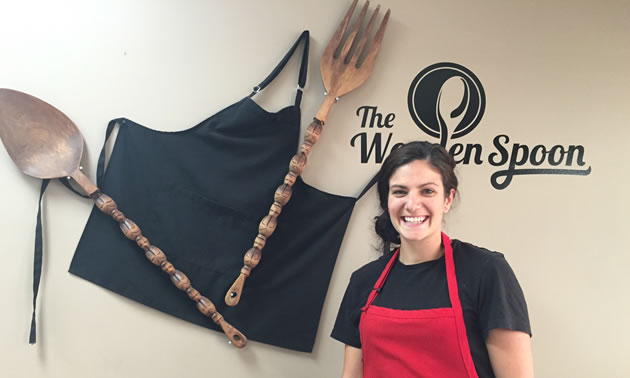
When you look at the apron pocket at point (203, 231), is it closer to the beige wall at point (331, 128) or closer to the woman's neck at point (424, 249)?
the beige wall at point (331, 128)

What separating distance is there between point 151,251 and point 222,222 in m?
0.27

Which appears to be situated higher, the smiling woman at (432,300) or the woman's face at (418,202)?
the woman's face at (418,202)

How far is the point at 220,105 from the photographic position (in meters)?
1.57

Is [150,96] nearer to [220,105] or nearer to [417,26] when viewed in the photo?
[220,105]

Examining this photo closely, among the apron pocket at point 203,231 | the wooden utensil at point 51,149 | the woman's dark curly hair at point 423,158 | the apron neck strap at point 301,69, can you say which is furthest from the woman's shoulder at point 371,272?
the apron neck strap at point 301,69

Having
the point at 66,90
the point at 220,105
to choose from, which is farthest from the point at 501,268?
the point at 66,90

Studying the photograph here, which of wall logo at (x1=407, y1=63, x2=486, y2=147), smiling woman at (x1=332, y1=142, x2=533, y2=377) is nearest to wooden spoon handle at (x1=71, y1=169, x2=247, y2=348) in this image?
smiling woman at (x1=332, y1=142, x2=533, y2=377)

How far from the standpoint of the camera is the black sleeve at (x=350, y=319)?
1323 millimetres

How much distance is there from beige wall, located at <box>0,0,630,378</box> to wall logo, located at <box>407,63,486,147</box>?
3 cm

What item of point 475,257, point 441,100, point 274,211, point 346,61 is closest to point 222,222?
point 274,211

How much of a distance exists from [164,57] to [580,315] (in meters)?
1.95

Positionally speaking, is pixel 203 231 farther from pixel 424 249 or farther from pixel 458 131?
pixel 458 131

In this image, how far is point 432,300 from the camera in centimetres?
112

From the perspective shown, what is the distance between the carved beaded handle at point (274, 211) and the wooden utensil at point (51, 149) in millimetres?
120
